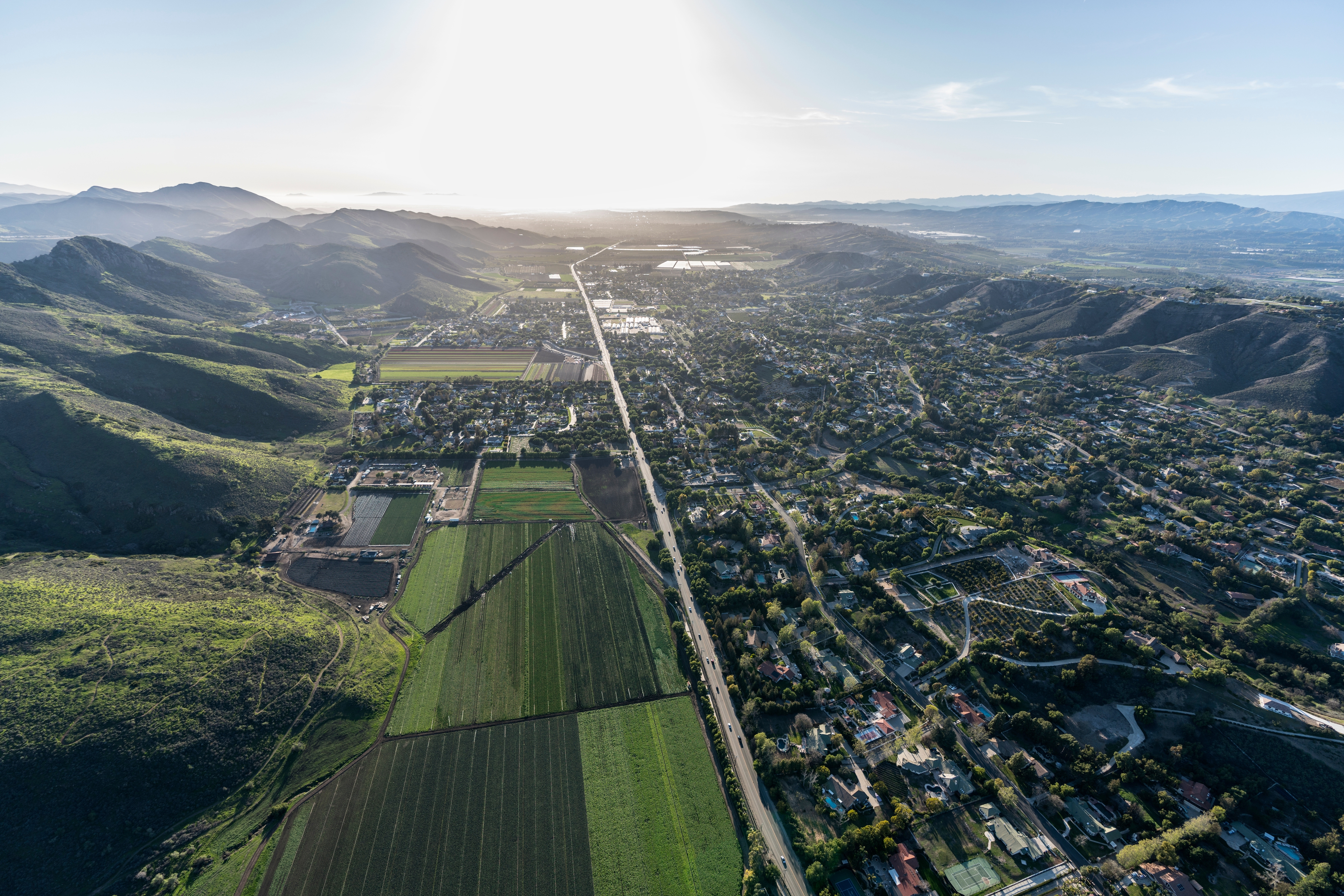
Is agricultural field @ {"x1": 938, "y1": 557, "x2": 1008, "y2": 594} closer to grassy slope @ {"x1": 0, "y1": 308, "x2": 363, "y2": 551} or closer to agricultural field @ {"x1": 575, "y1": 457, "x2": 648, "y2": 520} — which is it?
agricultural field @ {"x1": 575, "y1": 457, "x2": 648, "y2": 520}

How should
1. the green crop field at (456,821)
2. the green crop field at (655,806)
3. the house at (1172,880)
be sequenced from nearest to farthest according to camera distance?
the house at (1172,880)
the green crop field at (456,821)
the green crop field at (655,806)

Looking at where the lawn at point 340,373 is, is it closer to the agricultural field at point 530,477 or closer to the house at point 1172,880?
the agricultural field at point 530,477

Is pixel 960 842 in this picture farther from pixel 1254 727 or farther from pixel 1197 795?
pixel 1254 727

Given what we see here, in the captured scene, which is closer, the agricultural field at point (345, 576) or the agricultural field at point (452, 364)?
the agricultural field at point (345, 576)

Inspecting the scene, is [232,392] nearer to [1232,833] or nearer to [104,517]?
[104,517]

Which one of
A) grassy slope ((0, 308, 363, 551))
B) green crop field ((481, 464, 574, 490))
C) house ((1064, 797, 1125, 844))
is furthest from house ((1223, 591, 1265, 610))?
grassy slope ((0, 308, 363, 551))

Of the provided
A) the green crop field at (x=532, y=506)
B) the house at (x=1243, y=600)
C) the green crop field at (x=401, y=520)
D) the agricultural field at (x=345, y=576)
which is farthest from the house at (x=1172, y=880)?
the green crop field at (x=401, y=520)

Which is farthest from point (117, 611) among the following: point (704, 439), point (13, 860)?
point (704, 439)
